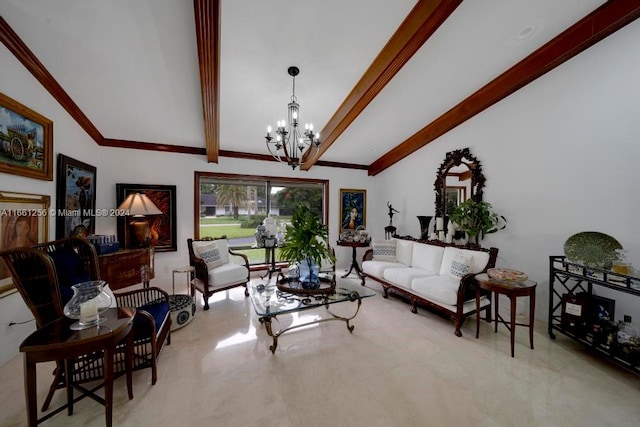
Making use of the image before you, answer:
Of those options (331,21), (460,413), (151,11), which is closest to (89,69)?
(151,11)

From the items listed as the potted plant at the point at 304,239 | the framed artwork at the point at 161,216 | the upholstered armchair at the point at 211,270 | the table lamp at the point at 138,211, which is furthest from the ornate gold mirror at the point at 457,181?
the framed artwork at the point at 161,216

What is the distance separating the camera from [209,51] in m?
2.31

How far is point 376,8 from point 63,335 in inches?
132

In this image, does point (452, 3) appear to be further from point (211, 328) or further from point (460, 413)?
point (211, 328)

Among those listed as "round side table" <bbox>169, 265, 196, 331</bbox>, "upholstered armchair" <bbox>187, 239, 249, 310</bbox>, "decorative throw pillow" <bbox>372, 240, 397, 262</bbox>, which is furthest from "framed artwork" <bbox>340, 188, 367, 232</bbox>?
"round side table" <bbox>169, 265, 196, 331</bbox>

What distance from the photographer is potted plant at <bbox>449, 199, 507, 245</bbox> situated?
339cm

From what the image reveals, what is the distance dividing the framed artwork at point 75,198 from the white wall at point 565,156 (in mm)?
5691

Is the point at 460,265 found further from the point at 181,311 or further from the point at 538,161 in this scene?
the point at 181,311

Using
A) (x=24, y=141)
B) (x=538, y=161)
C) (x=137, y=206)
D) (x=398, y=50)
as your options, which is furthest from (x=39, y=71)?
(x=538, y=161)

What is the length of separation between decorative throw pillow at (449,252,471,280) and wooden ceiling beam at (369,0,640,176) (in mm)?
2268

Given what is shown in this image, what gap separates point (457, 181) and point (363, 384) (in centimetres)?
355

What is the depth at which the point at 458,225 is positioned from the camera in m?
3.70

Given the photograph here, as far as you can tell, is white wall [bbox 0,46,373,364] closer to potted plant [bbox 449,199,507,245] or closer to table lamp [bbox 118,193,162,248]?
table lamp [bbox 118,193,162,248]

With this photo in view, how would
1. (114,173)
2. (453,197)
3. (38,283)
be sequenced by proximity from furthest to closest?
(453,197)
(114,173)
(38,283)
